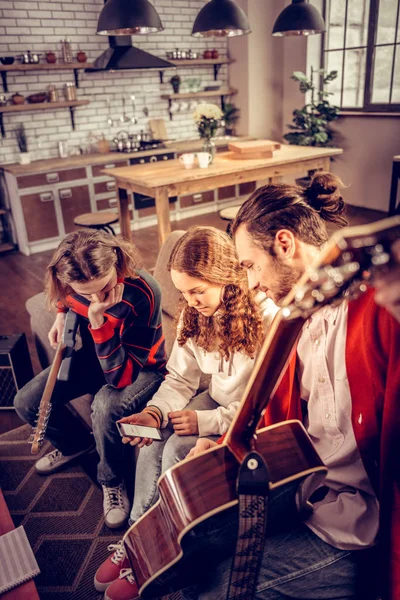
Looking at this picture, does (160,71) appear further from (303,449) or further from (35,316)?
(303,449)

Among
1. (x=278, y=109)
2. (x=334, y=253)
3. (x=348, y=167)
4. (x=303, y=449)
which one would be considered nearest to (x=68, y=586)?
(x=303, y=449)

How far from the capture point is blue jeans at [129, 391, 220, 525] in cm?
151

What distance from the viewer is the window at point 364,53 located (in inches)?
210

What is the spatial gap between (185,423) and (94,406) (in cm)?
45

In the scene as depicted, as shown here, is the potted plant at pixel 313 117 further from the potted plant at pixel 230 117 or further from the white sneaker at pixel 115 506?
the white sneaker at pixel 115 506

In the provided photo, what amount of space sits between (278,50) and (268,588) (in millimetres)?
6691

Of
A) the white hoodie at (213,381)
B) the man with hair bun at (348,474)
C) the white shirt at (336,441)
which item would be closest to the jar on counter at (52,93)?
the white hoodie at (213,381)

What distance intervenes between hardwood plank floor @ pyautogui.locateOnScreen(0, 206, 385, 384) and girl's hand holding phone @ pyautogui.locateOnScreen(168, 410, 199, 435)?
166 cm

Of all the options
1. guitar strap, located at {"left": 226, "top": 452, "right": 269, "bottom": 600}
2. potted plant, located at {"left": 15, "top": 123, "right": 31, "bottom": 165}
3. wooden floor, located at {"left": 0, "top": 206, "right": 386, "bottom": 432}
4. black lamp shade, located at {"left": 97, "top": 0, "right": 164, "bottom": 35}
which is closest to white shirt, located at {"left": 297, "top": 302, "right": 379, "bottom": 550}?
guitar strap, located at {"left": 226, "top": 452, "right": 269, "bottom": 600}

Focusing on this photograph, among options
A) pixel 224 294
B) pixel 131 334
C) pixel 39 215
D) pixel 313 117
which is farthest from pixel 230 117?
pixel 224 294

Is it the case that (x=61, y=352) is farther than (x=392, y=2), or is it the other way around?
(x=392, y=2)

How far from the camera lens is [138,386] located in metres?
1.84

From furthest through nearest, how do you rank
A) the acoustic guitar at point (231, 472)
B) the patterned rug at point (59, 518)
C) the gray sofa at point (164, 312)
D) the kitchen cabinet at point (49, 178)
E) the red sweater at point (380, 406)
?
the kitchen cabinet at point (49, 178), the gray sofa at point (164, 312), the patterned rug at point (59, 518), the red sweater at point (380, 406), the acoustic guitar at point (231, 472)

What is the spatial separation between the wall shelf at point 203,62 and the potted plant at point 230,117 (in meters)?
0.46
